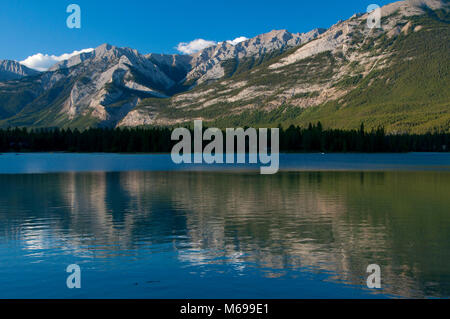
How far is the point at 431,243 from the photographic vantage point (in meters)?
35.4

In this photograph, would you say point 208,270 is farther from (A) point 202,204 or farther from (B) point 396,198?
(B) point 396,198

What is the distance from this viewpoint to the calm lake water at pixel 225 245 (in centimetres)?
2533

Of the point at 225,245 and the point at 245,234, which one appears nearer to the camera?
the point at 225,245

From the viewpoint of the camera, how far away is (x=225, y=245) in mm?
35062

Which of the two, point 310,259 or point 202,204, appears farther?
point 202,204

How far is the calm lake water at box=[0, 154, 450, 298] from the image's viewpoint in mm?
25328

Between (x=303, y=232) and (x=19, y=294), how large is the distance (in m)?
23.1

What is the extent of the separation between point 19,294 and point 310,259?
1729 centimetres

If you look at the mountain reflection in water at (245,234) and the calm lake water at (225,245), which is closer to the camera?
the calm lake water at (225,245)

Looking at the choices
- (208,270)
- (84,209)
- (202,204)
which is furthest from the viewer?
(202,204)

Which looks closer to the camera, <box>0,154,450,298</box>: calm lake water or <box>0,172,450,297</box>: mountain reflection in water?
<box>0,154,450,298</box>: calm lake water
